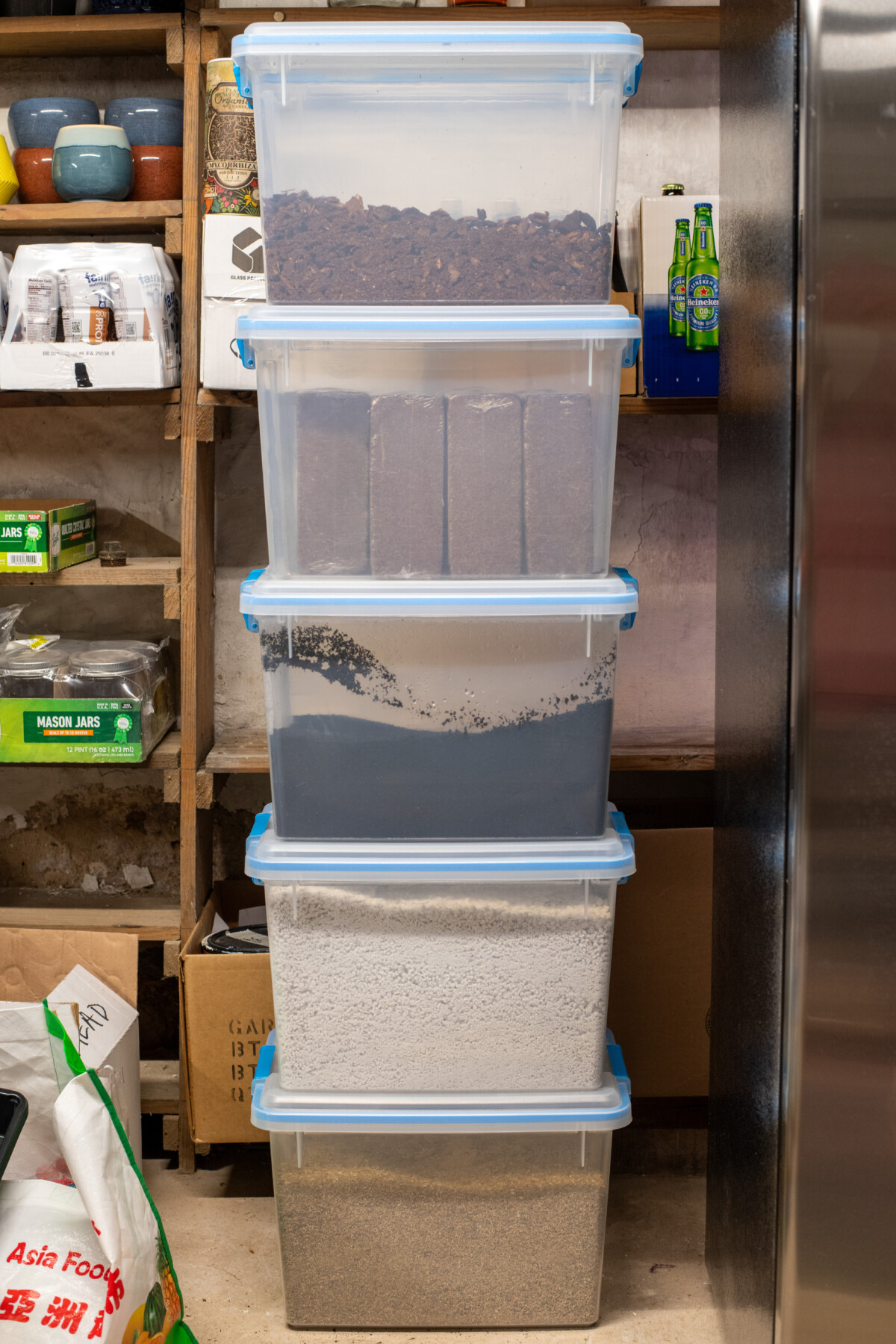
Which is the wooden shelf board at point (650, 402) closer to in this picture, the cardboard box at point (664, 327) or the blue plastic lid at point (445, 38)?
the cardboard box at point (664, 327)

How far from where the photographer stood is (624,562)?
2529 millimetres

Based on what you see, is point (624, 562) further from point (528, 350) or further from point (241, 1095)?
point (241, 1095)

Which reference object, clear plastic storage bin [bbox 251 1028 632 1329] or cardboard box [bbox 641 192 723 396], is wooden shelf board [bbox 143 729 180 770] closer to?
clear plastic storage bin [bbox 251 1028 632 1329]

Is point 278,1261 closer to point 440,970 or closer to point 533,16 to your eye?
point 440,970

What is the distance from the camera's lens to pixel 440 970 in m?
1.73

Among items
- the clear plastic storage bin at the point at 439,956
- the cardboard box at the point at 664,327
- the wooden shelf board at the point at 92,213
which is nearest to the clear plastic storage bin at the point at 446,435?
the clear plastic storage bin at the point at 439,956

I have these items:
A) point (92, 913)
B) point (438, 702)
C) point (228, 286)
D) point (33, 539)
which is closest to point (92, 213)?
point (228, 286)

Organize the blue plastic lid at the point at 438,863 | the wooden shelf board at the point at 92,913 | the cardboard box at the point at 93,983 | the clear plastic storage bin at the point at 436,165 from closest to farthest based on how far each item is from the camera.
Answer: the clear plastic storage bin at the point at 436,165 < the blue plastic lid at the point at 438,863 < the cardboard box at the point at 93,983 < the wooden shelf board at the point at 92,913

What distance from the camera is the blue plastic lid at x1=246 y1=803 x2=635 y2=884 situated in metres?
1.69

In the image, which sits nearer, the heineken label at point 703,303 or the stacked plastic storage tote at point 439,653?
the stacked plastic storage tote at point 439,653

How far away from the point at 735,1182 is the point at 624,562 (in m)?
1.27

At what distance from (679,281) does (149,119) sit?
3.49 feet

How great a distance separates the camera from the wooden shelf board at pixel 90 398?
7.34 feet

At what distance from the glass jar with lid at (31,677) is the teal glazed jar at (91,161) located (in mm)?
900
